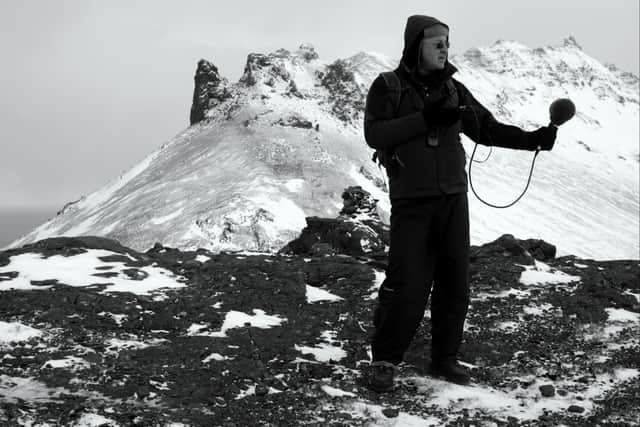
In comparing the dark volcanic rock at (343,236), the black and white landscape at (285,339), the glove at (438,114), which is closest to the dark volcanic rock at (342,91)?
the dark volcanic rock at (343,236)

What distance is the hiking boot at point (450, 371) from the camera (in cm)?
475

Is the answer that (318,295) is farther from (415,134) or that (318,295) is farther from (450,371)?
(415,134)

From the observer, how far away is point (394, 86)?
4637 mm

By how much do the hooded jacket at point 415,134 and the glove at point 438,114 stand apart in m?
0.10

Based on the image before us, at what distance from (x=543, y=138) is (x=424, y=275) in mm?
1616

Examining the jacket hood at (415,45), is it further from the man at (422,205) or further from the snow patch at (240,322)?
the snow patch at (240,322)

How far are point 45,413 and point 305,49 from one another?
108417mm

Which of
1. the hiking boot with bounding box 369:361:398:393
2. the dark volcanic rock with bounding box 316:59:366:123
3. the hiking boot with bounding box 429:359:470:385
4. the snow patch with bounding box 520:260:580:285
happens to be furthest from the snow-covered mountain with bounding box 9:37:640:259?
the hiking boot with bounding box 369:361:398:393

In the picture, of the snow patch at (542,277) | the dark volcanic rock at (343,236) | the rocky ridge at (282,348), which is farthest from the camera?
the dark volcanic rock at (343,236)

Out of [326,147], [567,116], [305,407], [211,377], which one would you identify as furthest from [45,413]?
[326,147]

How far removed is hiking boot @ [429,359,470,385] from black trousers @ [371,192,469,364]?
0.06m

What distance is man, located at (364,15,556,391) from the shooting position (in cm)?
461

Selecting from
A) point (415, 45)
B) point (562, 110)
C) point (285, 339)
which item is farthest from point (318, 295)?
point (562, 110)

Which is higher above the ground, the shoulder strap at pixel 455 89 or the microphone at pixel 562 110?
the shoulder strap at pixel 455 89
